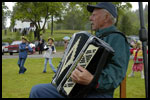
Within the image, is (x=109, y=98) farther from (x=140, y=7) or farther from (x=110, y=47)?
(x=140, y=7)

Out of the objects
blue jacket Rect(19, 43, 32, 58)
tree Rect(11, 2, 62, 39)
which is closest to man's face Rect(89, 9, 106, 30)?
blue jacket Rect(19, 43, 32, 58)

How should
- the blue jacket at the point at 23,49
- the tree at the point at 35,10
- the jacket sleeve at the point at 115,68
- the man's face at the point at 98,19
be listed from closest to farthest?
1. the jacket sleeve at the point at 115,68
2. the man's face at the point at 98,19
3. the blue jacket at the point at 23,49
4. the tree at the point at 35,10

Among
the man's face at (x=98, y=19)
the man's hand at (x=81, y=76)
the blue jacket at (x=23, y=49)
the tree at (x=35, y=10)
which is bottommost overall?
the blue jacket at (x=23, y=49)

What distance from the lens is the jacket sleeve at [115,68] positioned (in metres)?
3.02

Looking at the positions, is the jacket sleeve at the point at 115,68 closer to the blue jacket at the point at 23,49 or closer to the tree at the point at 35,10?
the blue jacket at the point at 23,49

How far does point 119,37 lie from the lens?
10.4ft

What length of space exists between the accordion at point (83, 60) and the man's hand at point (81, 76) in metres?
0.03

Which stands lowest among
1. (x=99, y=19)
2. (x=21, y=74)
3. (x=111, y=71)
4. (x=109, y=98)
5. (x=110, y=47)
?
(x=21, y=74)

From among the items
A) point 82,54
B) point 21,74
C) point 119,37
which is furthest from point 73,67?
point 21,74

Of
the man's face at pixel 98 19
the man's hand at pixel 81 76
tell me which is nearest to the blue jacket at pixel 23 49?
the man's face at pixel 98 19

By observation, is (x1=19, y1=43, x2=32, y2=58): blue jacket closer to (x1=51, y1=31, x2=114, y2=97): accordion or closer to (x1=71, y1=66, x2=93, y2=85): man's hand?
(x1=51, y1=31, x2=114, y2=97): accordion

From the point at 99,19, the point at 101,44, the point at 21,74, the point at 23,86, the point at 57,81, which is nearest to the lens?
the point at 101,44

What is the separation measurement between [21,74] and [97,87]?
10809 mm

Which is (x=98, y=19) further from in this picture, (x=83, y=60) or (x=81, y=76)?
(x=81, y=76)
